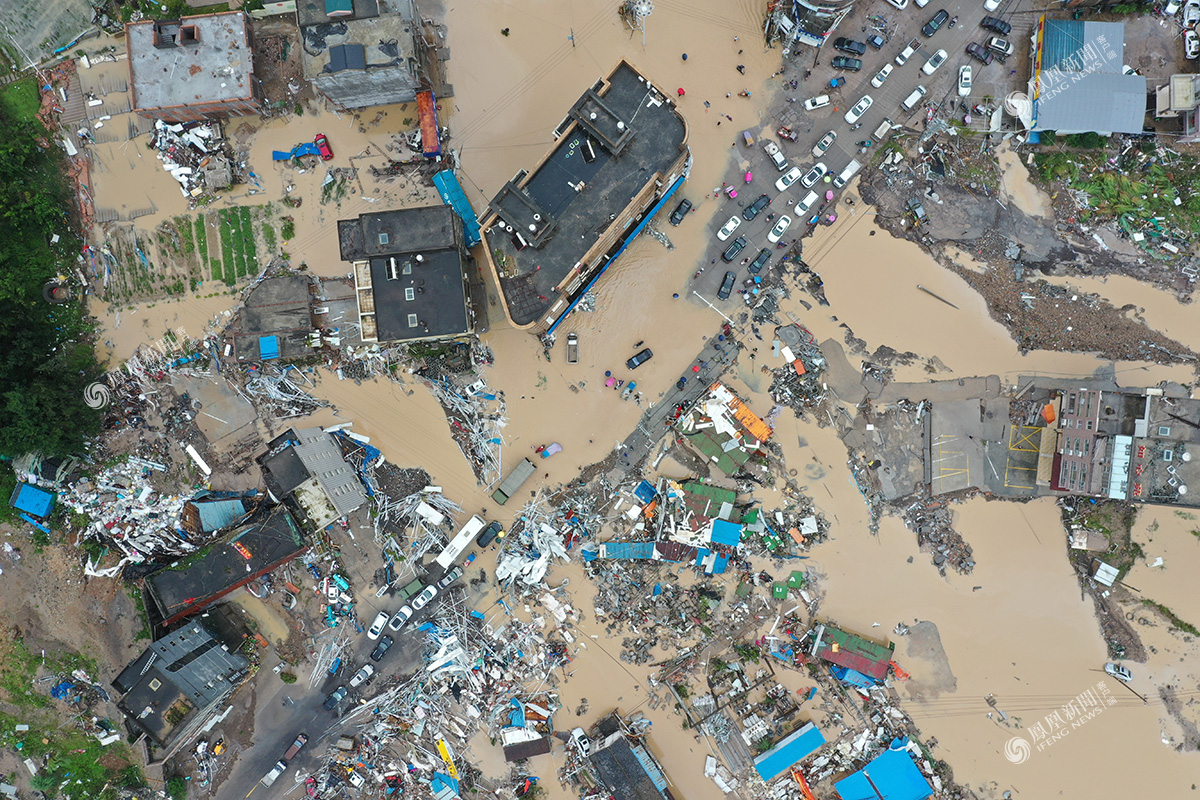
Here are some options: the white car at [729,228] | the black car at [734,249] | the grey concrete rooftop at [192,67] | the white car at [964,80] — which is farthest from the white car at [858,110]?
the grey concrete rooftop at [192,67]

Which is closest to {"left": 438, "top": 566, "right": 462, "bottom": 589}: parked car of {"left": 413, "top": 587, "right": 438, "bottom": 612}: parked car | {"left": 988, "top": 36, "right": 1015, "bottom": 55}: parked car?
{"left": 413, "top": 587, "right": 438, "bottom": 612}: parked car

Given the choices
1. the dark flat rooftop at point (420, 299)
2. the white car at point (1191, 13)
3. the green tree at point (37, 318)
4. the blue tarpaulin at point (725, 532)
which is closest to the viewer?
the dark flat rooftop at point (420, 299)

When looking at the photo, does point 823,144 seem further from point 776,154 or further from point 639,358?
point 639,358

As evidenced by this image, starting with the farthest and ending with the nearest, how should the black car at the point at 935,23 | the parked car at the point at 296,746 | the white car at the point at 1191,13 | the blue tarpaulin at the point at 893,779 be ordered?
the parked car at the point at 296,746 < the black car at the point at 935,23 < the white car at the point at 1191,13 < the blue tarpaulin at the point at 893,779

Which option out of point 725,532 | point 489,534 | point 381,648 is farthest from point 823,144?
point 381,648

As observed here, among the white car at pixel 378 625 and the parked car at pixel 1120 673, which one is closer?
the parked car at pixel 1120 673

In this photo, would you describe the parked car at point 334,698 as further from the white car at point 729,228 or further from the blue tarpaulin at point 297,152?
the white car at point 729,228

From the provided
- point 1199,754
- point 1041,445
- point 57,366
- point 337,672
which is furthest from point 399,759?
point 1199,754
